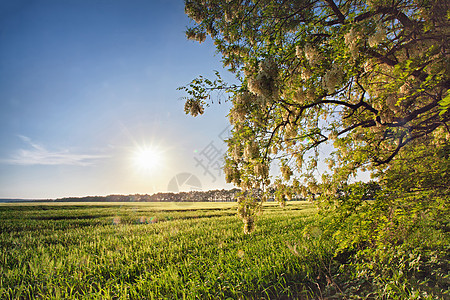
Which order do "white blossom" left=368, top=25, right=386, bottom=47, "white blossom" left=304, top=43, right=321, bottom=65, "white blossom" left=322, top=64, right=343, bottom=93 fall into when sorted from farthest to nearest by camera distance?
1. "white blossom" left=304, top=43, right=321, bottom=65
2. "white blossom" left=322, top=64, right=343, bottom=93
3. "white blossom" left=368, top=25, right=386, bottom=47

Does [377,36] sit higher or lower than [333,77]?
higher

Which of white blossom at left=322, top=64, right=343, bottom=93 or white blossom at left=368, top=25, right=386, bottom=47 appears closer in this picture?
white blossom at left=368, top=25, right=386, bottom=47

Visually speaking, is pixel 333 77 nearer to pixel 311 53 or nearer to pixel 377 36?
pixel 311 53

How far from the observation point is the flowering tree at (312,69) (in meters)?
3.61

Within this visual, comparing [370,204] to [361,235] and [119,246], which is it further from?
[119,246]

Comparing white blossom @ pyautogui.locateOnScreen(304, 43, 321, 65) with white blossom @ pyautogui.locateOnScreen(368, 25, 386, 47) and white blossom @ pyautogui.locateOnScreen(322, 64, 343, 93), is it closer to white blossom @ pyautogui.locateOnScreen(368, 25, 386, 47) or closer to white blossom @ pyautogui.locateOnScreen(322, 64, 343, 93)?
white blossom @ pyautogui.locateOnScreen(322, 64, 343, 93)

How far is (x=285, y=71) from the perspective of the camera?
478cm

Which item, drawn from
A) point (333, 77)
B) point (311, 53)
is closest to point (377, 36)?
point (333, 77)

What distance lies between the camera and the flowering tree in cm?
361

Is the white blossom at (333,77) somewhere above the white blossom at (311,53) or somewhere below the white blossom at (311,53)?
below

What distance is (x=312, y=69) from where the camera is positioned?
4.67m

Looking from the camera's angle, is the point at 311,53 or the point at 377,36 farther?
the point at 311,53

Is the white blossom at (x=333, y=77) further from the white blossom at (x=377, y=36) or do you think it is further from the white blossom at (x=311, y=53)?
the white blossom at (x=377, y=36)

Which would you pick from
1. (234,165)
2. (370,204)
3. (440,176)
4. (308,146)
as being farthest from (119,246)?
(440,176)
